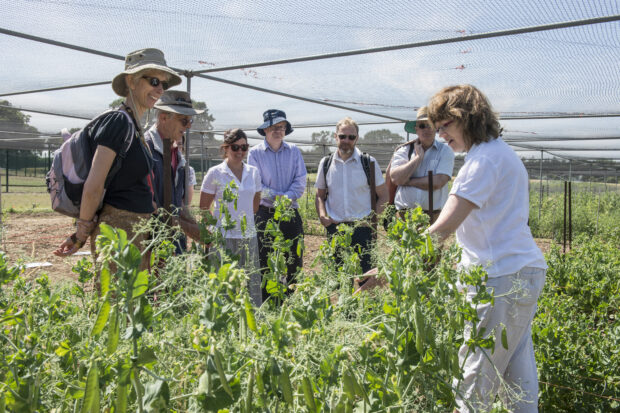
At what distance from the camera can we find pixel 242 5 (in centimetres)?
302

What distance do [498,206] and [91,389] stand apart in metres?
1.53

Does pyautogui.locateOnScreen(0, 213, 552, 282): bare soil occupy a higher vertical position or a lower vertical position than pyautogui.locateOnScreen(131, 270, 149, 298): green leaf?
lower

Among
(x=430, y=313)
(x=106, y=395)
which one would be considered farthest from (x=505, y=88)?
(x=106, y=395)

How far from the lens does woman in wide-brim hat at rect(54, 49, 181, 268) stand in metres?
1.99

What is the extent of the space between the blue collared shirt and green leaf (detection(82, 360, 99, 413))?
10.2 feet

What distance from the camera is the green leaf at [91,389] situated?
0.73 meters

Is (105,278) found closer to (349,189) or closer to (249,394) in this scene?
(249,394)

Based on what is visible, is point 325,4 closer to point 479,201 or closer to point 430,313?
point 479,201

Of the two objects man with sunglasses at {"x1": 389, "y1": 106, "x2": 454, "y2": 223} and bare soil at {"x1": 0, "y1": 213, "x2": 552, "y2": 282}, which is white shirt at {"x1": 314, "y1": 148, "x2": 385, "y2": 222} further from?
bare soil at {"x1": 0, "y1": 213, "x2": 552, "y2": 282}

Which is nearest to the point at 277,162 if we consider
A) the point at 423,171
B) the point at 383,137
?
the point at 423,171

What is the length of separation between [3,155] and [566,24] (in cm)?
3351

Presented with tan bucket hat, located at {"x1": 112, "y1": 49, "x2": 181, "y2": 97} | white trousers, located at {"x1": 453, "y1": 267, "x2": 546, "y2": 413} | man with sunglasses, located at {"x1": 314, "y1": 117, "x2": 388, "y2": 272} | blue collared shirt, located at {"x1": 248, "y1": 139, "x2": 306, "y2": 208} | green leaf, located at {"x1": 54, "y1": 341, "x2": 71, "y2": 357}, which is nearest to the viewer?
green leaf, located at {"x1": 54, "y1": 341, "x2": 71, "y2": 357}

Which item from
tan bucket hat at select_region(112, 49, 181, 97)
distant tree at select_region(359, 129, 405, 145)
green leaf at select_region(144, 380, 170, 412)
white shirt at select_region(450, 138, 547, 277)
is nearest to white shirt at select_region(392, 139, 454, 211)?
white shirt at select_region(450, 138, 547, 277)

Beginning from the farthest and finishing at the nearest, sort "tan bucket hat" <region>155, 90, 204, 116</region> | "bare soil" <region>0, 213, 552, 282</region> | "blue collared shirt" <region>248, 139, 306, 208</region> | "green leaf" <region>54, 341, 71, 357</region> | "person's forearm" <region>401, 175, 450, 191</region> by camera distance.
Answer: "bare soil" <region>0, 213, 552, 282</region>
"blue collared shirt" <region>248, 139, 306, 208</region>
"person's forearm" <region>401, 175, 450, 191</region>
"tan bucket hat" <region>155, 90, 204, 116</region>
"green leaf" <region>54, 341, 71, 357</region>
